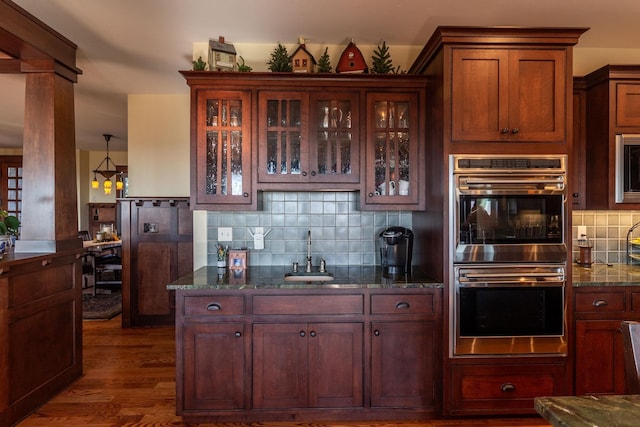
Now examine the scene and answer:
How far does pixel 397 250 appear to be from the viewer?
2.61 metres

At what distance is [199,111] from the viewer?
8.48ft

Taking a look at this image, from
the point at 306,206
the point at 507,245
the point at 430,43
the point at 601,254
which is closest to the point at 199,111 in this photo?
the point at 306,206

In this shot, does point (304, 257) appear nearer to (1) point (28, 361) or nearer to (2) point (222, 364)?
(2) point (222, 364)

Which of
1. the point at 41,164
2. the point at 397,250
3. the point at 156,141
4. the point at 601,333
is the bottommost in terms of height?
the point at 601,333

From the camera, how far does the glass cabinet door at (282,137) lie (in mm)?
2604

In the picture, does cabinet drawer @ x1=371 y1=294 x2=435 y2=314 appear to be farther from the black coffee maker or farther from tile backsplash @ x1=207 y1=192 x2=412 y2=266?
tile backsplash @ x1=207 y1=192 x2=412 y2=266

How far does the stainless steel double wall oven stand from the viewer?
2293 mm

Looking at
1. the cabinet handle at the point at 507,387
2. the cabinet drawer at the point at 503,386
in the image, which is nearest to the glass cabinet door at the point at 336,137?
the cabinet drawer at the point at 503,386

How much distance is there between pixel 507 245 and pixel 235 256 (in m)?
1.83

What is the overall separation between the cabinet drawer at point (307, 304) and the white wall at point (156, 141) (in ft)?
8.86

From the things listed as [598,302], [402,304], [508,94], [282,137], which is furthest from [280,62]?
[598,302]

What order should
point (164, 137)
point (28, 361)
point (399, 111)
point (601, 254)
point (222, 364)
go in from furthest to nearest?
point (164, 137), point (601, 254), point (399, 111), point (28, 361), point (222, 364)

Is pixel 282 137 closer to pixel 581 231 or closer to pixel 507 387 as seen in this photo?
pixel 507 387

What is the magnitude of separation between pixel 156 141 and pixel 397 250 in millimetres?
3235
